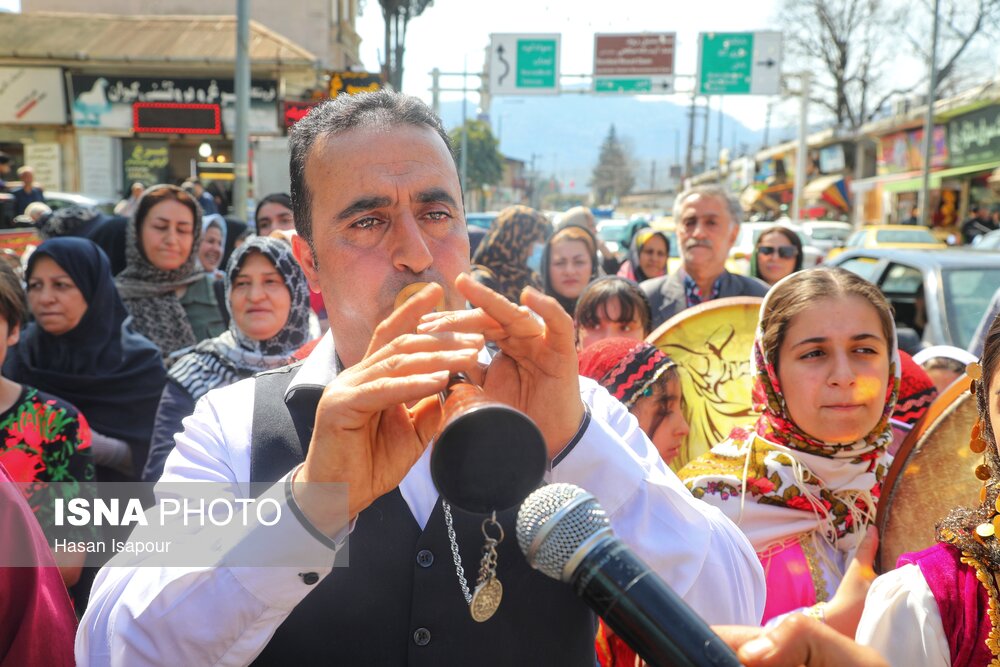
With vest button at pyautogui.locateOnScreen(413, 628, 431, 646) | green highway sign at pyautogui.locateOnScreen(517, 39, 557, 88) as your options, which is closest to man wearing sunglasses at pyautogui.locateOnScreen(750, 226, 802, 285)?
vest button at pyautogui.locateOnScreen(413, 628, 431, 646)

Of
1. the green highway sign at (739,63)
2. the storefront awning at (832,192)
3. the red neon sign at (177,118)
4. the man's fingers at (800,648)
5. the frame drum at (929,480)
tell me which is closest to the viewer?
the man's fingers at (800,648)

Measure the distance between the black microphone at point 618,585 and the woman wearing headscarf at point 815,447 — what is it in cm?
168

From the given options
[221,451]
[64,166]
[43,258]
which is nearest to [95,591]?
[221,451]

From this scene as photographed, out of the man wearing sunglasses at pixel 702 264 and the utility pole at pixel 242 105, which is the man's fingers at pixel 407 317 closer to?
the man wearing sunglasses at pixel 702 264

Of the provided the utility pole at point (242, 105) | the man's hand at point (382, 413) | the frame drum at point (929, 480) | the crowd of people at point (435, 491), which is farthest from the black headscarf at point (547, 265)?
the utility pole at point (242, 105)

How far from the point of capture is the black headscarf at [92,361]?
4.06 metres

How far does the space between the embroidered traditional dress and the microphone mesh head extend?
1.70m

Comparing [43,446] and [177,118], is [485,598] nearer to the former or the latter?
[43,446]

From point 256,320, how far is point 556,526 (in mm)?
3298

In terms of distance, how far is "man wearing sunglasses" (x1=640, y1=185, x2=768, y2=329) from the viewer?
5230 mm

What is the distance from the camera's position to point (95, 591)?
1.65 meters

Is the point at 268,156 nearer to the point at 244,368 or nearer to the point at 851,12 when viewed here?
the point at 244,368

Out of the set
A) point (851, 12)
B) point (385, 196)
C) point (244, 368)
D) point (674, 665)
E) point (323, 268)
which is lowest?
point (244, 368)

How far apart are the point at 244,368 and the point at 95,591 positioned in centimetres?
232
